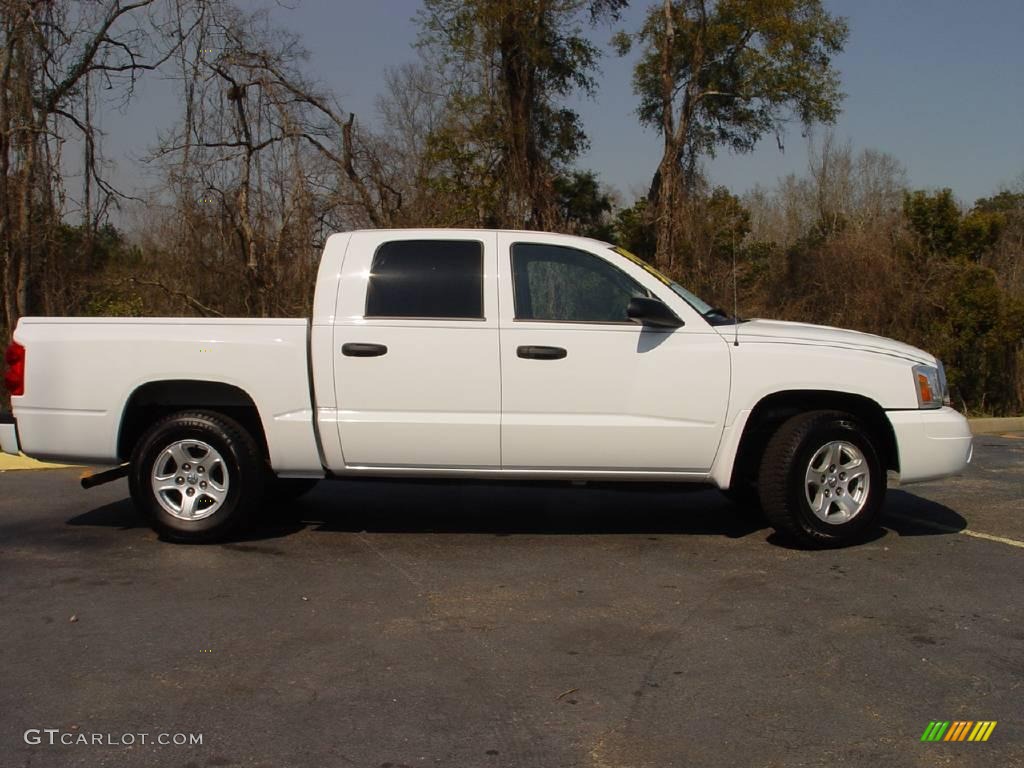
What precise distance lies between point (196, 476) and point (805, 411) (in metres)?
3.85

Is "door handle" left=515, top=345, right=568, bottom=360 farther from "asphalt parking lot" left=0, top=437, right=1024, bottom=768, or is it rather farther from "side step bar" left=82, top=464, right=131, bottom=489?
"side step bar" left=82, top=464, right=131, bottom=489

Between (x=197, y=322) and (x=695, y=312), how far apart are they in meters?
3.08

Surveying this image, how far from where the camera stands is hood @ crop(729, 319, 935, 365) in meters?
6.09

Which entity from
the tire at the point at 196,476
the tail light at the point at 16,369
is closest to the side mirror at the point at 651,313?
the tire at the point at 196,476

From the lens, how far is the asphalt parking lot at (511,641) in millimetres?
3564

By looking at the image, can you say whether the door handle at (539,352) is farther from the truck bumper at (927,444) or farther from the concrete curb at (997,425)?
the concrete curb at (997,425)

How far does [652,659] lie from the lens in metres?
4.36

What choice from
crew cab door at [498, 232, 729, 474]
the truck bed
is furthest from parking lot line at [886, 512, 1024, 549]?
the truck bed

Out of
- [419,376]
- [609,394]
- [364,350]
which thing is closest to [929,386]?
[609,394]

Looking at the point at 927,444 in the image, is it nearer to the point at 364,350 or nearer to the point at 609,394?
the point at 609,394

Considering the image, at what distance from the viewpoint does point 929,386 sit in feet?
20.2

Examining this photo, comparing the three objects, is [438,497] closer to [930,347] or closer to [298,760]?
[298,760]

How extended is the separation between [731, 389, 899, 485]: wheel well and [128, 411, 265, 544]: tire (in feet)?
10.00

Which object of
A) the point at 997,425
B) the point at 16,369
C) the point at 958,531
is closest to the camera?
the point at 16,369
